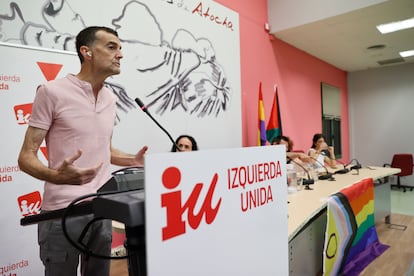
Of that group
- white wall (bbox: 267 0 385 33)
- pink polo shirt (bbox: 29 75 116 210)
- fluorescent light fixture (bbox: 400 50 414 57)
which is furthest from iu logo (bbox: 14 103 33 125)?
fluorescent light fixture (bbox: 400 50 414 57)

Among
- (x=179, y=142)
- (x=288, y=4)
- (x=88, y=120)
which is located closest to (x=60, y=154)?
(x=88, y=120)

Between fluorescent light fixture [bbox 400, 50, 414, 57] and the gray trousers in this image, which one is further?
fluorescent light fixture [bbox 400, 50, 414, 57]

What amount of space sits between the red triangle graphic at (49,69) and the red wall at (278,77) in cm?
230

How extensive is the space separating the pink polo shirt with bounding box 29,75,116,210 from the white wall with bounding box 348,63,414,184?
6897mm

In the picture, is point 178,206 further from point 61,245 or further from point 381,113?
point 381,113

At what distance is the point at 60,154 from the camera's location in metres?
0.99

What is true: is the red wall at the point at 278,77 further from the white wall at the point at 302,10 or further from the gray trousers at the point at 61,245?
the gray trousers at the point at 61,245

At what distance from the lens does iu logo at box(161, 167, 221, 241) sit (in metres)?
0.50

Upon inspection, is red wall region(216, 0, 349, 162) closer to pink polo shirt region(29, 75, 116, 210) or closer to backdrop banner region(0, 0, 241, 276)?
backdrop banner region(0, 0, 241, 276)

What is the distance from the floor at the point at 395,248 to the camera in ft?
7.53

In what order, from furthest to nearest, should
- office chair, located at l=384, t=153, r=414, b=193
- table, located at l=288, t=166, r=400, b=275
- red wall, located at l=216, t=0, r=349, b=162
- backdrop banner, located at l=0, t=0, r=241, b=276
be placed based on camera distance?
office chair, located at l=384, t=153, r=414, b=193 < red wall, located at l=216, t=0, r=349, b=162 < backdrop banner, located at l=0, t=0, r=241, b=276 < table, located at l=288, t=166, r=400, b=275

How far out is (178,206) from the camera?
527 mm

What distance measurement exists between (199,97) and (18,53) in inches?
69.6

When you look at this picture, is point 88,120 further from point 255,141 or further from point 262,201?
point 255,141
